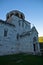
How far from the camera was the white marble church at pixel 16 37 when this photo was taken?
20.5 m

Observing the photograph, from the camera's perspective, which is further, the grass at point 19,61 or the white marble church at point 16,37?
the white marble church at point 16,37

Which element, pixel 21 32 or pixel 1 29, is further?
pixel 21 32

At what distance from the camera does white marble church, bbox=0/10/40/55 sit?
20.5 metres

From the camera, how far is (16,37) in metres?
24.1

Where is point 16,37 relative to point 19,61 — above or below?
above

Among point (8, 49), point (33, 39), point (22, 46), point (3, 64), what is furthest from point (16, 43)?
point (3, 64)

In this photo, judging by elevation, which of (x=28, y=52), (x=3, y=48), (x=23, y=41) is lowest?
(x=28, y=52)

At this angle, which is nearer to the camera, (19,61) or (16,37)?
(19,61)

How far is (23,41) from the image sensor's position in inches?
933

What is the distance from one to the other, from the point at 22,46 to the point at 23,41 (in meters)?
1.51

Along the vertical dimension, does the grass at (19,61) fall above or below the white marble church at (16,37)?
below

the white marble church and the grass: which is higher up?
the white marble church

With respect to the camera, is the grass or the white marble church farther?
the white marble church

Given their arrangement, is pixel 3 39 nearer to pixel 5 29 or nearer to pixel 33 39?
pixel 5 29
